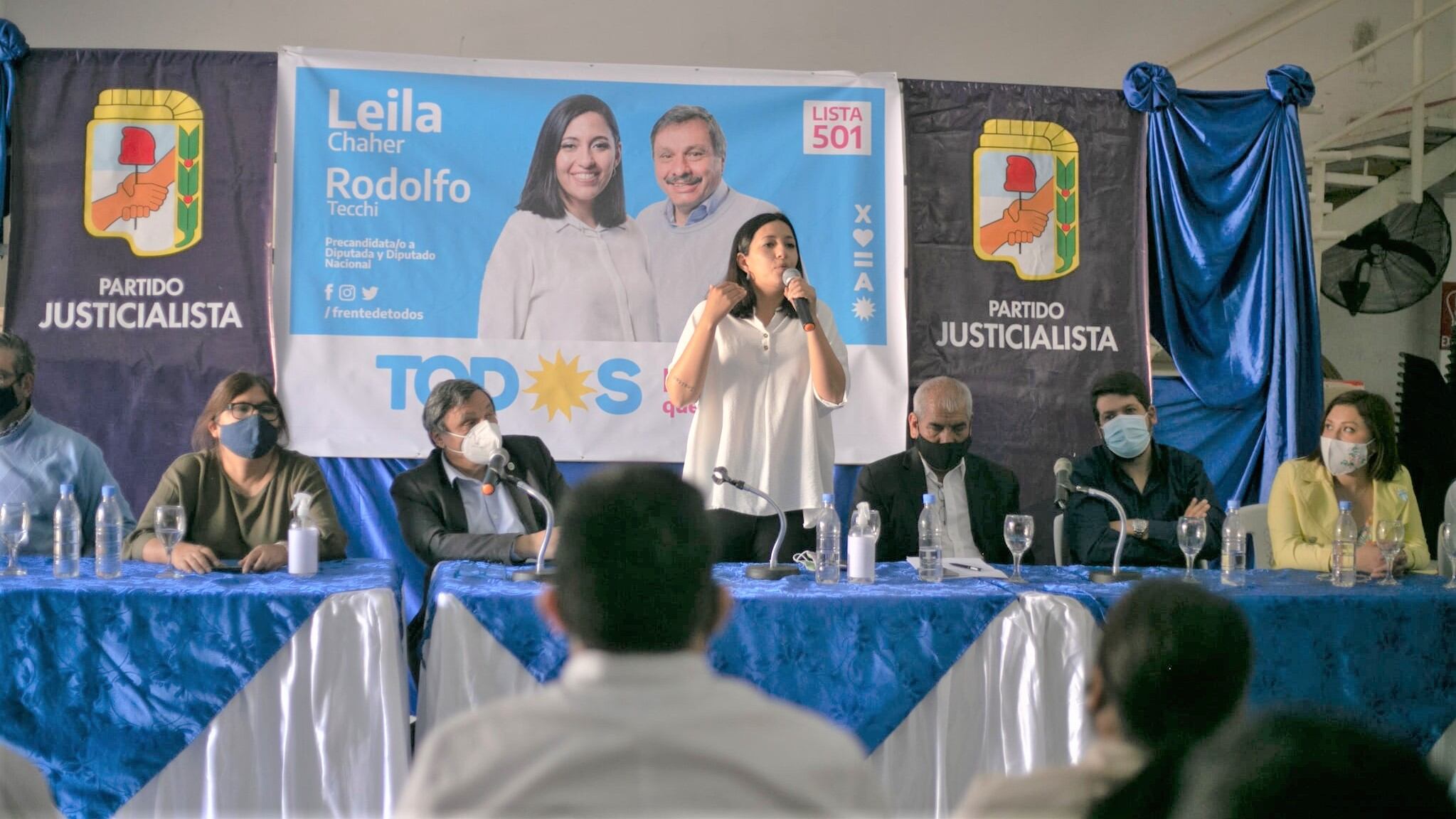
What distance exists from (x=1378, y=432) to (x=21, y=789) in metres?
3.38

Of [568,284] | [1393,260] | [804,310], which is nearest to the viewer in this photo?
[804,310]

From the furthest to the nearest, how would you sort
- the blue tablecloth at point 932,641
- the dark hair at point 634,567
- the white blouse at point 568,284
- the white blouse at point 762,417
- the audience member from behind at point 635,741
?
the white blouse at point 568,284, the white blouse at point 762,417, the blue tablecloth at point 932,641, the dark hair at point 634,567, the audience member from behind at point 635,741

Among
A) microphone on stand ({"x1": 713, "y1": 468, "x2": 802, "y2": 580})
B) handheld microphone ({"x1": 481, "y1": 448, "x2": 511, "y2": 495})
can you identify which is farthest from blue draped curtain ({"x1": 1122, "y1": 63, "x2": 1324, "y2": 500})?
handheld microphone ({"x1": 481, "y1": 448, "x2": 511, "y2": 495})

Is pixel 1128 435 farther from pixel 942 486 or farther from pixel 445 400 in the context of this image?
pixel 445 400

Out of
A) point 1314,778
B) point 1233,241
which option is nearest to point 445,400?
point 1314,778

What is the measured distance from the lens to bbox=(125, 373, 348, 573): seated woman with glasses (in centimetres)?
321

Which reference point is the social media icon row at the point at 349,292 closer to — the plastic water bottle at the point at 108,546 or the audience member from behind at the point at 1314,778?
the plastic water bottle at the point at 108,546

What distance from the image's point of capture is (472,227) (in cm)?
455

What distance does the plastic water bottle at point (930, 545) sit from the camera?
10.0 feet

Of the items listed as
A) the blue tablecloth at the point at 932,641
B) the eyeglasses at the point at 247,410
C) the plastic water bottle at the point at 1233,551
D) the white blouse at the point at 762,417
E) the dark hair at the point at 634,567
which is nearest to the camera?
the dark hair at the point at 634,567

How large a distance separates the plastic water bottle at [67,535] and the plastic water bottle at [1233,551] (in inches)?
A: 107

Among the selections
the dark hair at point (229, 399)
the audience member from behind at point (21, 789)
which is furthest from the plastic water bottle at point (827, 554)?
the audience member from behind at point (21, 789)

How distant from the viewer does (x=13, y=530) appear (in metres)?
2.93

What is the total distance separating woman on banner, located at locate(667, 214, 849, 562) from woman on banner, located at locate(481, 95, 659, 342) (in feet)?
3.09
